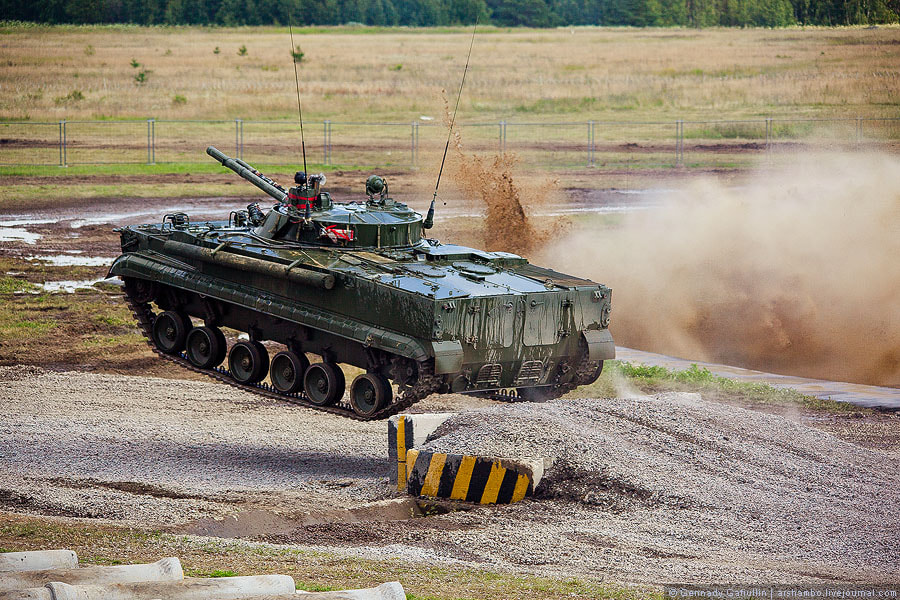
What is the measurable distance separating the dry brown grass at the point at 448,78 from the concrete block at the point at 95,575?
31.7 metres

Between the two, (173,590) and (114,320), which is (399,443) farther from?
(114,320)

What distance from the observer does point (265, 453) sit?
16203 mm

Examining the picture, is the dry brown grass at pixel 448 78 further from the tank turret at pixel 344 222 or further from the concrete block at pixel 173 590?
the concrete block at pixel 173 590

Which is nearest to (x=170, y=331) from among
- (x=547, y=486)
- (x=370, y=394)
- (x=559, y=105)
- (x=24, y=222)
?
(x=370, y=394)

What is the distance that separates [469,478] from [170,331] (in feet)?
22.6

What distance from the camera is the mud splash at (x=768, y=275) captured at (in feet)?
73.8

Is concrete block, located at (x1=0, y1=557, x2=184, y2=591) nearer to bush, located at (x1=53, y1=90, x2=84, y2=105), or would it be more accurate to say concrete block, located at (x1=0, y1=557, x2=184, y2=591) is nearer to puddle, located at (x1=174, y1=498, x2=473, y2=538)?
puddle, located at (x1=174, y1=498, x2=473, y2=538)

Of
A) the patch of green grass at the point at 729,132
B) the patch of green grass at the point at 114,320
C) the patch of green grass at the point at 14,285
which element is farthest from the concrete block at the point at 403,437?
the patch of green grass at the point at 729,132

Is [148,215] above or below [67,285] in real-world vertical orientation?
above

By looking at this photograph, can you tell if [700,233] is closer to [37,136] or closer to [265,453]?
[265,453]

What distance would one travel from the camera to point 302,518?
13.1 metres

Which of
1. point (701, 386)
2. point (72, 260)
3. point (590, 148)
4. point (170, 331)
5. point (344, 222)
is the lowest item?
point (701, 386)

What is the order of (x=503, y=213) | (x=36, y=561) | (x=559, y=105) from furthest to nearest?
(x=559, y=105) < (x=503, y=213) < (x=36, y=561)

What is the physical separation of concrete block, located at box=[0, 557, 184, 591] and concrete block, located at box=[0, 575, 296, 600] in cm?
21
